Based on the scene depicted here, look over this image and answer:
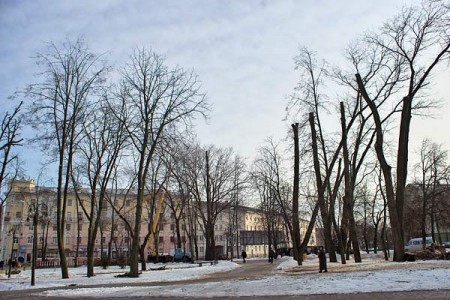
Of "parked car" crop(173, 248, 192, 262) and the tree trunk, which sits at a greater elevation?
the tree trunk

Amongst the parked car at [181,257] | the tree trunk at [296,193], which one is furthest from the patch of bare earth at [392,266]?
the parked car at [181,257]

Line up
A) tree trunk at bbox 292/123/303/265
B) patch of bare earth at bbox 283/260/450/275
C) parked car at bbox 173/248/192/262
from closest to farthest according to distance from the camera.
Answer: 1. patch of bare earth at bbox 283/260/450/275
2. tree trunk at bbox 292/123/303/265
3. parked car at bbox 173/248/192/262

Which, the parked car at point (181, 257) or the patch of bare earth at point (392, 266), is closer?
the patch of bare earth at point (392, 266)

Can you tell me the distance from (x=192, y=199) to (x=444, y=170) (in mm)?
28996

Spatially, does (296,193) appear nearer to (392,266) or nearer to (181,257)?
(392,266)

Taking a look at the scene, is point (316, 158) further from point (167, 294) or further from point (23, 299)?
point (23, 299)

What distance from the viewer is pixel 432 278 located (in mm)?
14344

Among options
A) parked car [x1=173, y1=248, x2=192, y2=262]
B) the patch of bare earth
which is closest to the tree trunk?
the patch of bare earth

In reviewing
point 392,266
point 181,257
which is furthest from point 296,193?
point 181,257

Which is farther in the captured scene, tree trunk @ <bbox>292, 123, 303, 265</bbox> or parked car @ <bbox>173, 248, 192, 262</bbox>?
parked car @ <bbox>173, 248, 192, 262</bbox>

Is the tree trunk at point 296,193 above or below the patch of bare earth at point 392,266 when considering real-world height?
above

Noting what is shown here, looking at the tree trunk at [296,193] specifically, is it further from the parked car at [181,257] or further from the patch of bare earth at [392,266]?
the parked car at [181,257]

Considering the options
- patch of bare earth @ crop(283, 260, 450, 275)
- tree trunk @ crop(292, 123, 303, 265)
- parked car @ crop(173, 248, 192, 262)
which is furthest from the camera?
parked car @ crop(173, 248, 192, 262)

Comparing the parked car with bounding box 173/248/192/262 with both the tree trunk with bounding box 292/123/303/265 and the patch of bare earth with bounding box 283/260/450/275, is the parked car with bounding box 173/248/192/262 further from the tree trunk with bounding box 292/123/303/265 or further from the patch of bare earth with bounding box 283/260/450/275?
the patch of bare earth with bounding box 283/260/450/275
